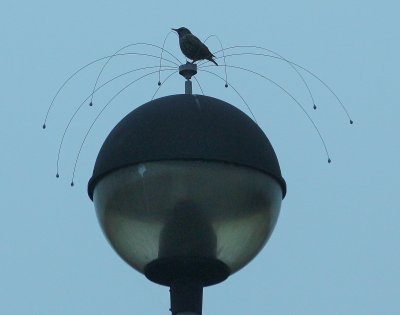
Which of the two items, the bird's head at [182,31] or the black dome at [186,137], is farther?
the bird's head at [182,31]

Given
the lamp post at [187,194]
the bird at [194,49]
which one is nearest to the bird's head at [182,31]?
the bird at [194,49]

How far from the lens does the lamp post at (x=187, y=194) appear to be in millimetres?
4508

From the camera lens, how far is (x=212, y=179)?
454 centimetres

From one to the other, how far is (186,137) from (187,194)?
0.27 m

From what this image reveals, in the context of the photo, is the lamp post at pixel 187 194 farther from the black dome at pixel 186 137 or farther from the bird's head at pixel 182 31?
the bird's head at pixel 182 31

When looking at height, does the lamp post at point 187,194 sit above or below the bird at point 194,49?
below

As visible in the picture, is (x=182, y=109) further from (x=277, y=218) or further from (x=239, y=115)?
(x=277, y=218)

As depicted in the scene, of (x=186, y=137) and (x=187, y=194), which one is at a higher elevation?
(x=186, y=137)

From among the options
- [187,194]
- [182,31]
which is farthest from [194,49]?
[187,194]

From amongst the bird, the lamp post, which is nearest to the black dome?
the lamp post

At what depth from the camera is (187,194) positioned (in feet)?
14.8

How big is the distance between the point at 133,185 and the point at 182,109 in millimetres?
461

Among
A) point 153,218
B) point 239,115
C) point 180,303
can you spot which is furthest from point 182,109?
point 180,303

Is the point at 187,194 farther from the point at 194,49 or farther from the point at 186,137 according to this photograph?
the point at 194,49
